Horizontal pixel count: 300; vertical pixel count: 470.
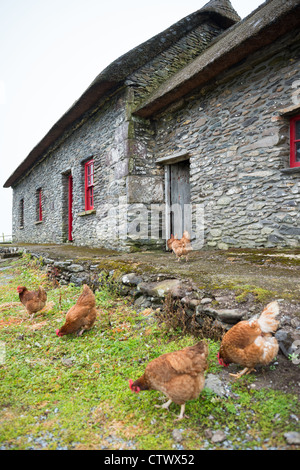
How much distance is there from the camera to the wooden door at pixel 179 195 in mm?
7273

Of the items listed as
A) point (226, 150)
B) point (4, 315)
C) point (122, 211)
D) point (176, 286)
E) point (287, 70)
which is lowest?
point (4, 315)

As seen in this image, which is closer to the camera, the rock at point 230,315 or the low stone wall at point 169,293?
the low stone wall at point 169,293

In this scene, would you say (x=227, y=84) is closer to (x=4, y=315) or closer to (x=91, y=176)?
(x=91, y=176)

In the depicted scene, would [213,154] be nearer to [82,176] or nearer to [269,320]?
[269,320]

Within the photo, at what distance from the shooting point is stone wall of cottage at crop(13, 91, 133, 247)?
7.50 metres

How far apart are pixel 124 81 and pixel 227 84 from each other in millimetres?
2718

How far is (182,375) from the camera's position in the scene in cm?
184

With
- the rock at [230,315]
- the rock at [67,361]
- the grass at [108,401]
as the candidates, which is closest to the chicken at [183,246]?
the grass at [108,401]

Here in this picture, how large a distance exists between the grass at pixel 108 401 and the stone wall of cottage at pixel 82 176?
4.63 m

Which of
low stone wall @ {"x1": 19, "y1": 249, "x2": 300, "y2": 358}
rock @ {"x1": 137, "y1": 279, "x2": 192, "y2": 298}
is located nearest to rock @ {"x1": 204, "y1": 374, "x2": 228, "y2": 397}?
low stone wall @ {"x1": 19, "y1": 249, "x2": 300, "y2": 358}

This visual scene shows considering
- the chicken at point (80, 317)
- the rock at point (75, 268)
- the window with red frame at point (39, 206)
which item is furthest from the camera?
the window with red frame at point (39, 206)

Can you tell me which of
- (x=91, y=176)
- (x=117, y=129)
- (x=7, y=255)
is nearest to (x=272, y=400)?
(x=117, y=129)

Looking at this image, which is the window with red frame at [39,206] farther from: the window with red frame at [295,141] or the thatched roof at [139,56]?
the window with red frame at [295,141]

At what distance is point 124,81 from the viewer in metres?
7.12
